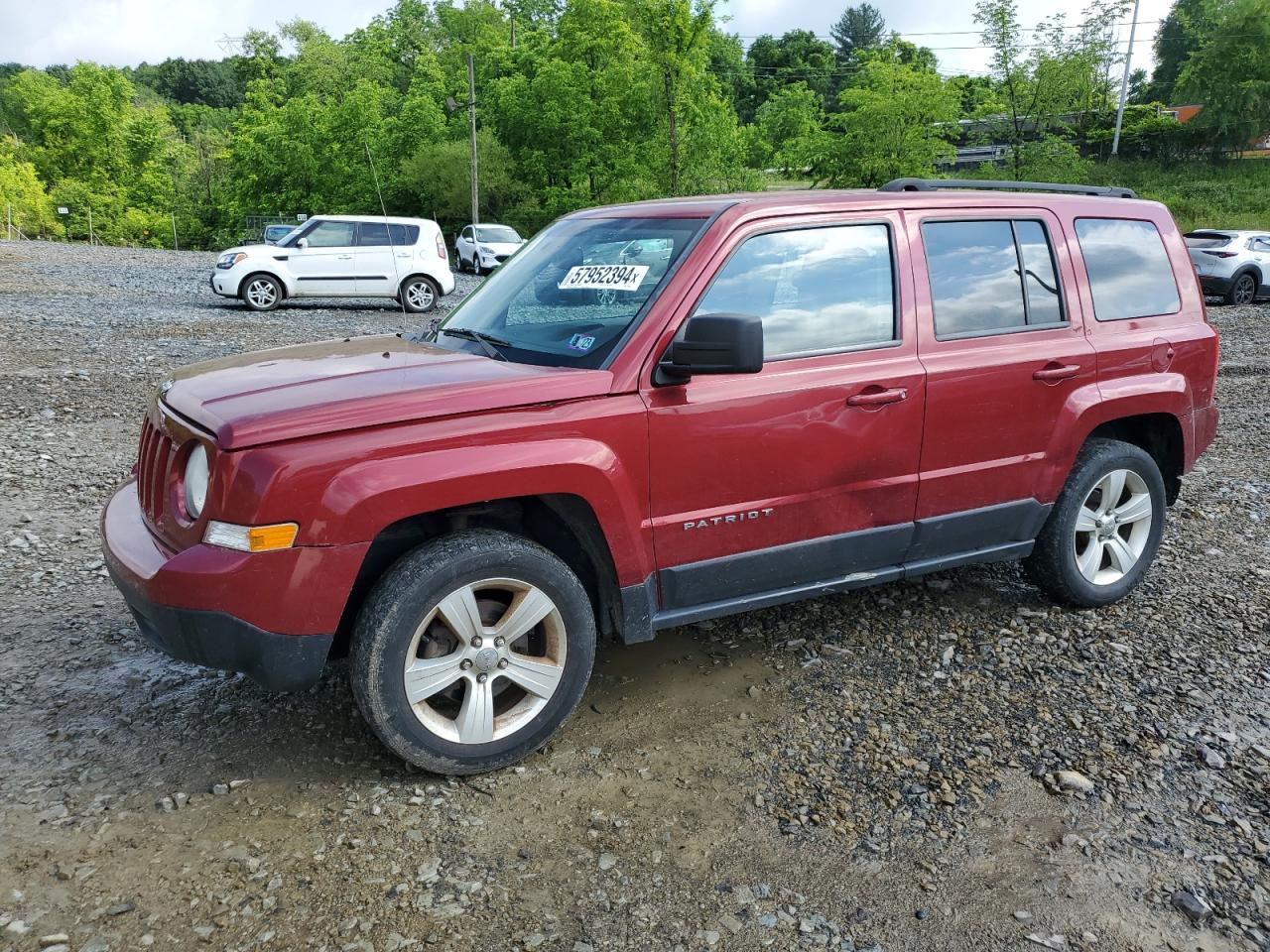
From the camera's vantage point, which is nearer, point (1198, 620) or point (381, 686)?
point (381, 686)

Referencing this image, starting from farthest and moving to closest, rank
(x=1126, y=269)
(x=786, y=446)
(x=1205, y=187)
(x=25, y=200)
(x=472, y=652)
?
1. (x=25, y=200)
2. (x=1205, y=187)
3. (x=1126, y=269)
4. (x=786, y=446)
5. (x=472, y=652)

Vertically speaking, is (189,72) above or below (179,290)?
above

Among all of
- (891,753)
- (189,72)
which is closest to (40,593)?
(891,753)

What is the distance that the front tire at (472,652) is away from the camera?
10.2 ft

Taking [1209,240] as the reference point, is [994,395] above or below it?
above

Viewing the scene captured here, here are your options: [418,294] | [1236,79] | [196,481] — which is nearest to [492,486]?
[196,481]

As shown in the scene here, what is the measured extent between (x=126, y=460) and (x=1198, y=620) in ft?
21.9

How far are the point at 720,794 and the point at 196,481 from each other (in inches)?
74.9

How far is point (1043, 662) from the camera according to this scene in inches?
168

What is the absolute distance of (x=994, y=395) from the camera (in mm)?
4109

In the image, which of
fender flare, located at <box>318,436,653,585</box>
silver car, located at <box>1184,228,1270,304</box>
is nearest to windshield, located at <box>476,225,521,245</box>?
silver car, located at <box>1184,228,1270,304</box>

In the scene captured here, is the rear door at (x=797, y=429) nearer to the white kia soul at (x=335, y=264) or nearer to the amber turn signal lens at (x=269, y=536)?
the amber turn signal lens at (x=269, y=536)

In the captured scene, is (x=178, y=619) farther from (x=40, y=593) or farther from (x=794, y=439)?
(x=40, y=593)

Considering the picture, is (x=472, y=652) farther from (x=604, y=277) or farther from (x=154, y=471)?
(x=604, y=277)
